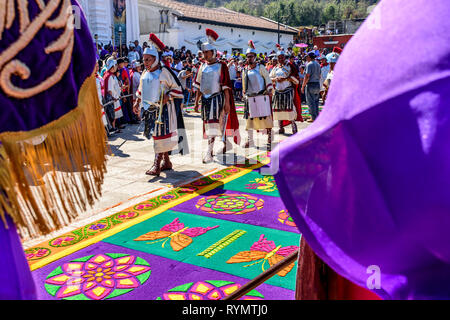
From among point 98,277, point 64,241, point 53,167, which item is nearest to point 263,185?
point 64,241

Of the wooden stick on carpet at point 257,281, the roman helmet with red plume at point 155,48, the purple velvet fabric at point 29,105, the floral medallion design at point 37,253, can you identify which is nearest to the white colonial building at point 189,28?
the roman helmet with red plume at point 155,48

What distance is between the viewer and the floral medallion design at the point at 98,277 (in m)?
2.70

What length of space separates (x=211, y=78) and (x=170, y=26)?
2271cm

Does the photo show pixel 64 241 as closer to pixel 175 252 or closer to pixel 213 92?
pixel 175 252

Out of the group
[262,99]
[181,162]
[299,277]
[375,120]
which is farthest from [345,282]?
[262,99]

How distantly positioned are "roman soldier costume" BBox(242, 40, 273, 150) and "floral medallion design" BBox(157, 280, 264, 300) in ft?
14.5

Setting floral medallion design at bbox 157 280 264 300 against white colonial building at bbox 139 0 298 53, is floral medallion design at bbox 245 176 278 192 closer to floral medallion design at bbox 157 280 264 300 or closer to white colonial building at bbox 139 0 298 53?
floral medallion design at bbox 157 280 264 300

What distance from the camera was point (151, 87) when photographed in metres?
5.28

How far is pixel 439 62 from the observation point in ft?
2.19

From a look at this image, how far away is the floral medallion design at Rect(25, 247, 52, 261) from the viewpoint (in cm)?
323

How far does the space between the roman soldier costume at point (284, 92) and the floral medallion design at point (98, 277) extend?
17.8 ft

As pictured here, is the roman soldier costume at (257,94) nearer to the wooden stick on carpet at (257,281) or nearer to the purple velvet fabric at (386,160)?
the wooden stick on carpet at (257,281)

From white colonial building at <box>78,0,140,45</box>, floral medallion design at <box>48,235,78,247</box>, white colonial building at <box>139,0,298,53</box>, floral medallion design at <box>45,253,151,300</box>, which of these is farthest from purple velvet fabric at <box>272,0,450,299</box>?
white colonial building at <box>139,0,298,53</box>

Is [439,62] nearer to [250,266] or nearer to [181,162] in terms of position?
[250,266]
